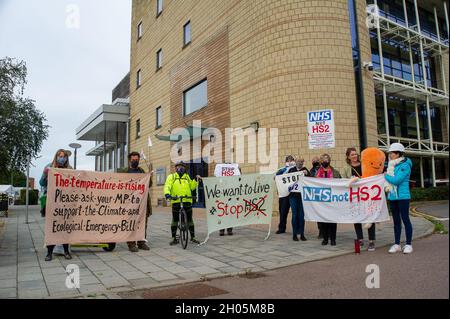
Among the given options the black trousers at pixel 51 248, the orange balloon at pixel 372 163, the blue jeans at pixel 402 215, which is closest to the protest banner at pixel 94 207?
the black trousers at pixel 51 248

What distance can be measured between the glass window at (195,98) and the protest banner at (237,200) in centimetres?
1074

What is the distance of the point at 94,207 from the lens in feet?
24.6

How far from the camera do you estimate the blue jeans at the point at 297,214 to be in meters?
8.51

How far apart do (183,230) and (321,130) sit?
582 cm

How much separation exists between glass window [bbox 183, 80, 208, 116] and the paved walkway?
11.5 m

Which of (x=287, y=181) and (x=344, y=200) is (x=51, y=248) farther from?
(x=344, y=200)

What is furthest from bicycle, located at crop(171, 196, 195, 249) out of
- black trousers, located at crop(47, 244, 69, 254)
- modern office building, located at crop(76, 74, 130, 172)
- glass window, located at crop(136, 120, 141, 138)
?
modern office building, located at crop(76, 74, 130, 172)

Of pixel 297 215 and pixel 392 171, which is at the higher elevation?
pixel 392 171

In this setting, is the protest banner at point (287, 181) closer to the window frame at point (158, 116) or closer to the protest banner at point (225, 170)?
the protest banner at point (225, 170)

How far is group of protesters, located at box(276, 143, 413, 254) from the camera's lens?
651cm

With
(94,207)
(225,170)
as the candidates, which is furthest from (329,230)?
(94,207)

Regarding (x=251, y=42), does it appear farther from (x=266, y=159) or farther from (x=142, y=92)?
(x=142, y=92)

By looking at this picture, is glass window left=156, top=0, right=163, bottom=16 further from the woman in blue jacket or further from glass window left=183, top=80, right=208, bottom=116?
the woman in blue jacket
